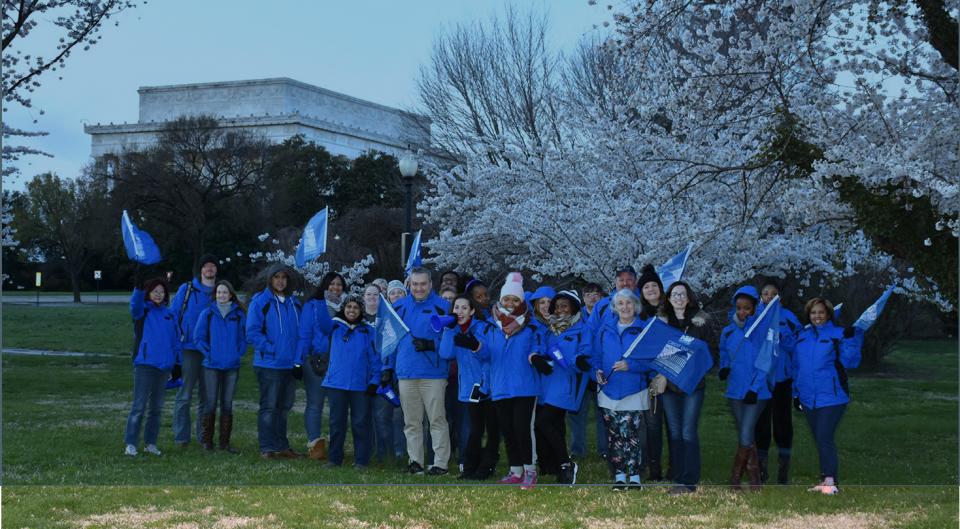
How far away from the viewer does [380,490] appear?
7602 mm

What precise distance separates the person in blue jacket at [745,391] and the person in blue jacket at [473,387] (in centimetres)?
177

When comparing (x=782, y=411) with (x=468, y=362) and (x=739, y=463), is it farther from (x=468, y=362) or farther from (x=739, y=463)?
(x=468, y=362)

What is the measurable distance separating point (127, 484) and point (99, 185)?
15.3 ft

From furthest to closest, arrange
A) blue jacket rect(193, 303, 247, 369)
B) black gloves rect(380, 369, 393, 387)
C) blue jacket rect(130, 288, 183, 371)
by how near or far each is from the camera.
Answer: blue jacket rect(193, 303, 247, 369), blue jacket rect(130, 288, 183, 371), black gloves rect(380, 369, 393, 387)

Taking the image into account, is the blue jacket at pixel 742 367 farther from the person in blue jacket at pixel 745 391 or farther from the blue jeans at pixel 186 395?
the blue jeans at pixel 186 395

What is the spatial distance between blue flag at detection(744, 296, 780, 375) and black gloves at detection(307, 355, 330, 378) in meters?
3.56

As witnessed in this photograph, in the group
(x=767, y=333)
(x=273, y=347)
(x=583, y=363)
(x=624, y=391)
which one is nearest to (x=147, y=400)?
(x=273, y=347)

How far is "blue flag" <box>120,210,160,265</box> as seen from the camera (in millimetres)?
9617

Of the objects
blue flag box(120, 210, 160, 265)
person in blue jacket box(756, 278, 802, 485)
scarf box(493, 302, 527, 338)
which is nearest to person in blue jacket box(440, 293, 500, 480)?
scarf box(493, 302, 527, 338)

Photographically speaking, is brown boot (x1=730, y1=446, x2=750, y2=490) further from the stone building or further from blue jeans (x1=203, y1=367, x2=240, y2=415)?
the stone building

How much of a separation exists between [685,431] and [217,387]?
14.0 feet

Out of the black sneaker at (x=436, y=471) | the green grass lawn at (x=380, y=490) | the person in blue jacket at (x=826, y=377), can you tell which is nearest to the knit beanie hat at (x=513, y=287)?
the green grass lawn at (x=380, y=490)

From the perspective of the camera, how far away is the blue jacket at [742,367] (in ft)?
25.6

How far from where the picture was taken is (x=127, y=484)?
7.84 metres
